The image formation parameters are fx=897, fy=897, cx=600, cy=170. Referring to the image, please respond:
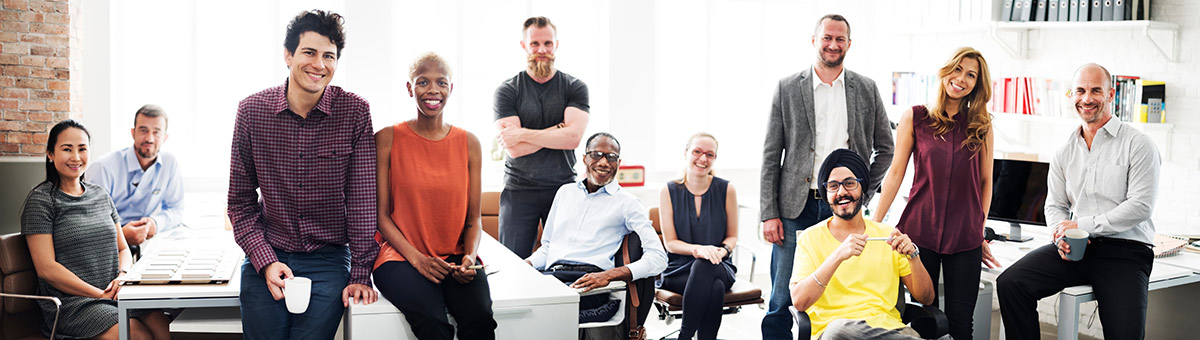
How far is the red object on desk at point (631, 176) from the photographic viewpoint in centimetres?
591

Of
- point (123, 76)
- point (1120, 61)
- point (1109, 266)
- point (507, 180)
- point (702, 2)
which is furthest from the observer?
point (702, 2)

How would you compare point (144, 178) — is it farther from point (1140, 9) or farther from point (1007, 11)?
point (1140, 9)

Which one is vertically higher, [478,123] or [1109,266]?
[478,123]

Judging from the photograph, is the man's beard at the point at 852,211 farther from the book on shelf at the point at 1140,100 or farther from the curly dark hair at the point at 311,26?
the book on shelf at the point at 1140,100

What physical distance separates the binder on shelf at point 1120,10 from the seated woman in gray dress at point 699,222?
2333mm

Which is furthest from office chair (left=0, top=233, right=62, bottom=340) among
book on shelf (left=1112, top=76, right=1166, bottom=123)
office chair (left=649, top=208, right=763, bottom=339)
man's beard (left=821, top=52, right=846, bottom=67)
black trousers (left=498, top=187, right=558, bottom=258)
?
book on shelf (left=1112, top=76, right=1166, bottom=123)

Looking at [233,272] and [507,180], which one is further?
[507,180]

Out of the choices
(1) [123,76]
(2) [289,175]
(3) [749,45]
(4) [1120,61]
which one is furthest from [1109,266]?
(1) [123,76]

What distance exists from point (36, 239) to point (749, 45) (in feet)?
15.9

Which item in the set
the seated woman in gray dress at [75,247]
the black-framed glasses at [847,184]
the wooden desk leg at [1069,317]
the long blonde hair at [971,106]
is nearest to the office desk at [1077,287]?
the wooden desk leg at [1069,317]

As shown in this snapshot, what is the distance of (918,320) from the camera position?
9.66 ft

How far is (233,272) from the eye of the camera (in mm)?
2971

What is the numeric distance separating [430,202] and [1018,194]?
9.60 feet

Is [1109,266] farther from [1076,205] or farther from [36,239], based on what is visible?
[36,239]
